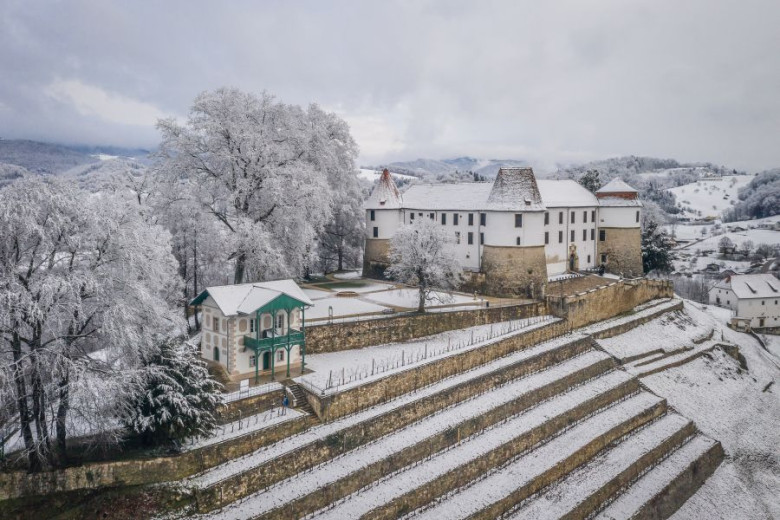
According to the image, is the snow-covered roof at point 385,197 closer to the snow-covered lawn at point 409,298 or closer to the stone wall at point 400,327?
the snow-covered lawn at point 409,298

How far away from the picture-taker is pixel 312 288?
131ft

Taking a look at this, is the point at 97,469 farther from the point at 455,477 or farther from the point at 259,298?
the point at 455,477

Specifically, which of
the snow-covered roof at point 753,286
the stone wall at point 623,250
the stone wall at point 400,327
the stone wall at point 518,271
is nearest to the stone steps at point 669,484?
the stone wall at point 400,327

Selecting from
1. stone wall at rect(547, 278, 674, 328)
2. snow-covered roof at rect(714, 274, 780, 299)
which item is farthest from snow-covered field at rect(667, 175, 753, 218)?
stone wall at rect(547, 278, 674, 328)

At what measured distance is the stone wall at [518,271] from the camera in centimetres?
3703

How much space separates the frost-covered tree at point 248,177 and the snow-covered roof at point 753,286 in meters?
46.7

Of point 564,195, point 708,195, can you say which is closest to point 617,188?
point 564,195

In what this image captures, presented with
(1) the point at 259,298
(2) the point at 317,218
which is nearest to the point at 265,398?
(1) the point at 259,298

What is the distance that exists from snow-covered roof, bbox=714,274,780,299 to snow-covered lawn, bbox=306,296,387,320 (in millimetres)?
42599

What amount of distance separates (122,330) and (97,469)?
160 inches

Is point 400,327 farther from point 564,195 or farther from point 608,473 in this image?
point 564,195

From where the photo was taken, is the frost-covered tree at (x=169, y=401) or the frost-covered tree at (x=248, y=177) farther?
the frost-covered tree at (x=248, y=177)

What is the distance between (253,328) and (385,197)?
22054mm

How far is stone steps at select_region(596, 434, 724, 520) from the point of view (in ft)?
76.4
